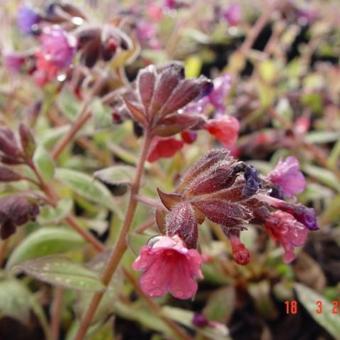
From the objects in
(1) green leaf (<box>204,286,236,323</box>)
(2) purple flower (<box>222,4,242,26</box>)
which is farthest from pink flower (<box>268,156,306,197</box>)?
(2) purple flower (<box>222,4,242,26</box>)

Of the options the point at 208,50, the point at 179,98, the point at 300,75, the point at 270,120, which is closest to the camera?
the point at 179,98

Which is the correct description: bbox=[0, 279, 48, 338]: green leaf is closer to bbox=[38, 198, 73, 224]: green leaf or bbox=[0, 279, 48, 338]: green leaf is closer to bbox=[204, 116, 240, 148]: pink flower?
bbox=[38, 198, 73, 224]: green leaf

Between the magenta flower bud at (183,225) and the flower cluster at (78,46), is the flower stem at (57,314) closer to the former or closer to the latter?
the flower cluster at (78,46)

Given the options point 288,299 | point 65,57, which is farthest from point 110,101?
point 288,299

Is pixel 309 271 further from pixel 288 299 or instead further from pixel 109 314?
pixel 109 314

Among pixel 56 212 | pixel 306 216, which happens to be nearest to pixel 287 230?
pixel 306 216

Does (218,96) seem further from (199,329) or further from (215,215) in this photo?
(199,329)
